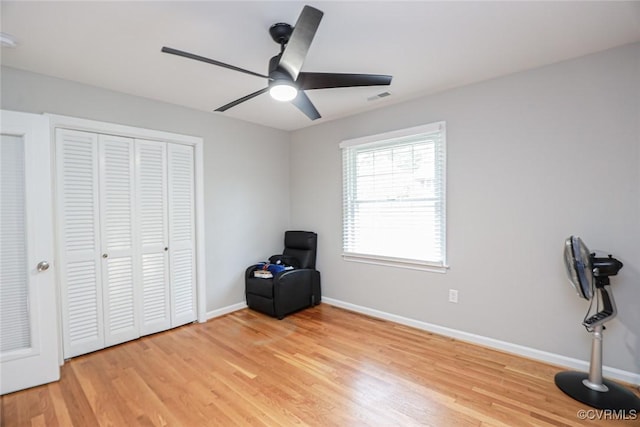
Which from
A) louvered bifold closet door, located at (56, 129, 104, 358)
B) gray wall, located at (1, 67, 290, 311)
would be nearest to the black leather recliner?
gray wall, located at (1, 67, 290, 311)

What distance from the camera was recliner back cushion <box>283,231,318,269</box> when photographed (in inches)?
164

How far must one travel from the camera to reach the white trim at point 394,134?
10.2ft

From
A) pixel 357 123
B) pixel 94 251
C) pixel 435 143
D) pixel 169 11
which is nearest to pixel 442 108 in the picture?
pixel 435 143

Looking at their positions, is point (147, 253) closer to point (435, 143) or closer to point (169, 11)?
point (169, 11)

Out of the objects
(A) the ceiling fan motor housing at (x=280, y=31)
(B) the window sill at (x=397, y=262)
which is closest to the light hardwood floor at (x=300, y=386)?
(B) the window sill at (x=397, y=262)

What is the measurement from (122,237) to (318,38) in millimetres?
2703

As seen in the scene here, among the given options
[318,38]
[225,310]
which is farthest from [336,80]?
[225,310]

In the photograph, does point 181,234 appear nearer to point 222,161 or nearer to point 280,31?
point 222,161

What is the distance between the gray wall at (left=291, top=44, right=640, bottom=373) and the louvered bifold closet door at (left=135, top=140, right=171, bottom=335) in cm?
265

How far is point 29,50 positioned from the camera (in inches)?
86.5

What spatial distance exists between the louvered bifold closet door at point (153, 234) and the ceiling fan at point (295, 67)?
1.80 meters

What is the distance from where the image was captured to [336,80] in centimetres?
207

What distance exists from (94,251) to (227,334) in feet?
5.15

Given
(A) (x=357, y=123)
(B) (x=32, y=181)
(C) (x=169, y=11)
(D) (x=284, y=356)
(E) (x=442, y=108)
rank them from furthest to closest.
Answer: (A) (x=357, y=123) → (E) (x=442, y=108) → (D) (x=284, y=356) → (B) (x=32, y=181) → (C) (x=169, y=11)
